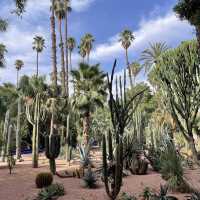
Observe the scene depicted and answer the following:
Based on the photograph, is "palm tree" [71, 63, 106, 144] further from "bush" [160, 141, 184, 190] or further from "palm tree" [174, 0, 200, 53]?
"palm tree" [174, 0, 200, 53]

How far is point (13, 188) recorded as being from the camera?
10719 mm

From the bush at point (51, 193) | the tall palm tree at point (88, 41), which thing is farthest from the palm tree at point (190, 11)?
the tall palm tree at point (88, 41)

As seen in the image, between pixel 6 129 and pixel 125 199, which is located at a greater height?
pixel 6 129

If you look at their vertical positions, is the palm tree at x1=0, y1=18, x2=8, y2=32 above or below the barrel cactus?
above

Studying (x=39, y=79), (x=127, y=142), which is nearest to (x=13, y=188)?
(x=127, y=142)

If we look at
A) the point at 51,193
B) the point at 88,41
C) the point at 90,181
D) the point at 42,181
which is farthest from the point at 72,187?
the point at 88,41

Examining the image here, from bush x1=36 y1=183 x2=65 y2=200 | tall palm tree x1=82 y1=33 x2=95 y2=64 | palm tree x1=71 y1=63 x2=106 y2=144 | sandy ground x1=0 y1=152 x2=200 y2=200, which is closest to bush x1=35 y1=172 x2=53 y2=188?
sandy ground x1=0 y1=152 x2=200 y2=200

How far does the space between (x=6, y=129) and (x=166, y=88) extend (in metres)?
14.8

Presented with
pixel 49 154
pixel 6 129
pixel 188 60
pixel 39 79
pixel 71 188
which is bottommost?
pixel 71 188

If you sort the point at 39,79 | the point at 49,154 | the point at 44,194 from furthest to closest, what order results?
the point at 39,79, the point at 49,154, the point at 44,194

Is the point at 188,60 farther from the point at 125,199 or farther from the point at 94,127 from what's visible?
the point at 94,127

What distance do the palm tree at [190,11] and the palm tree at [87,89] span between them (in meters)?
11.8

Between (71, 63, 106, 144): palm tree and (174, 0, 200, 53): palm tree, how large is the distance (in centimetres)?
1183

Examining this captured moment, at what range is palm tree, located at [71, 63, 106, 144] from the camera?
20359 mm
